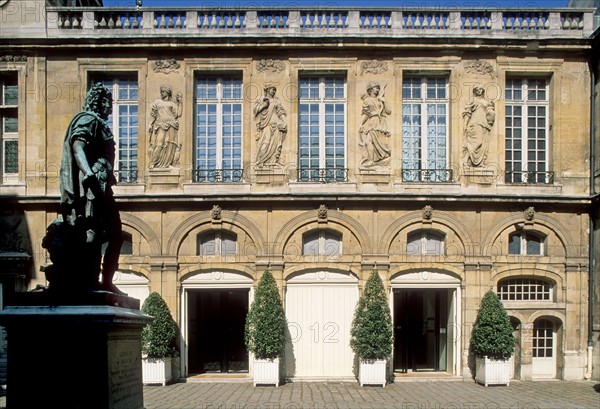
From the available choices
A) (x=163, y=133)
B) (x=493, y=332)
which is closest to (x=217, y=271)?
(x=163, y=133)

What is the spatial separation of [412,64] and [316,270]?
5880 millimetres

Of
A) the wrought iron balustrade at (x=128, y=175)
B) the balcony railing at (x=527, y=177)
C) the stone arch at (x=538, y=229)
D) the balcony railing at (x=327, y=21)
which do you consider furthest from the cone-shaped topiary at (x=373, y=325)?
the wrought iron balustrade at (x=128, y=175)

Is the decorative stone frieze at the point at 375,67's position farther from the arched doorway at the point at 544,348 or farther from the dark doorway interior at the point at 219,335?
the arched doorway at the point at 544,348

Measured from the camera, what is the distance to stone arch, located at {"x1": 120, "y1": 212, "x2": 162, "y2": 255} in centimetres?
1938

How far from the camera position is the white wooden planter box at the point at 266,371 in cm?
1811

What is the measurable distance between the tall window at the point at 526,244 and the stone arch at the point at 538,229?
0.30m

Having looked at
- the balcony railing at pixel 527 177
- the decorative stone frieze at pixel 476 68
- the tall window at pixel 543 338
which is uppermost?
the decorative stone frieze at pixel 476 68

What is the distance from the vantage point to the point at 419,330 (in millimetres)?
20266

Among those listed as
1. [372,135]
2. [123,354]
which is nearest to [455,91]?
[372,135]

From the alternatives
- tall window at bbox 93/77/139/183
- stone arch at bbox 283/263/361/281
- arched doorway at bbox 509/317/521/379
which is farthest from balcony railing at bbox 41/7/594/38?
arched doorway at bbox 509/317/521/379

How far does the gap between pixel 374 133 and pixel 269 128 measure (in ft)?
8.85

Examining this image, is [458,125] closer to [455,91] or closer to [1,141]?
[455,91]

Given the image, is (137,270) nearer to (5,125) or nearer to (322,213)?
(322,213)

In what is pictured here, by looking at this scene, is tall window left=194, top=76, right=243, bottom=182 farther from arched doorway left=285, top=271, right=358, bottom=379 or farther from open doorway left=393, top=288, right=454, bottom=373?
open doorway left=393, top=288, right=454, bottom=373
